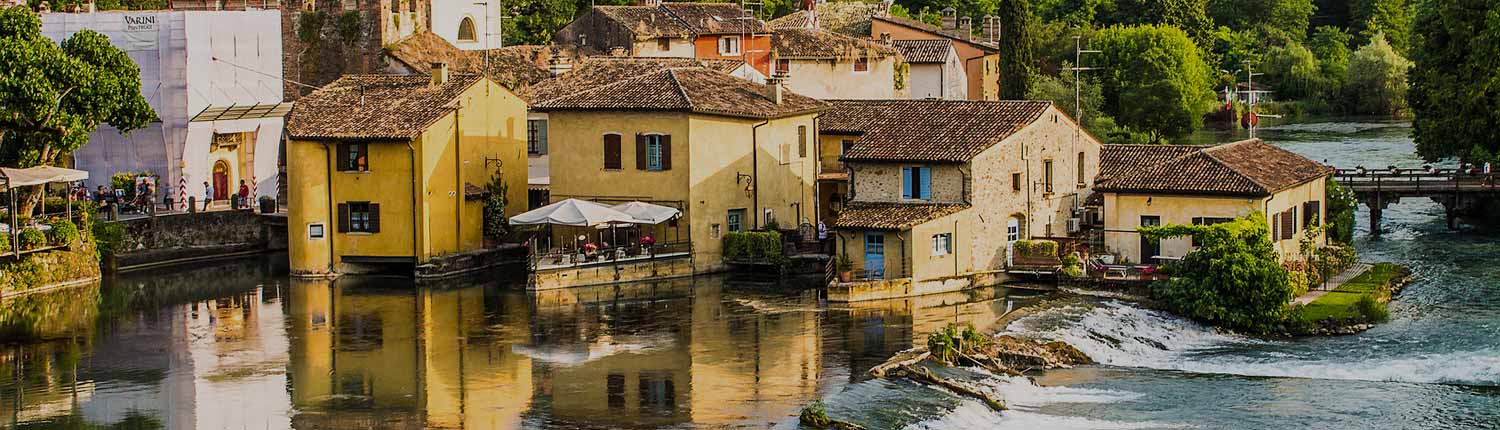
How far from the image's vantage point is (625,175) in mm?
55156

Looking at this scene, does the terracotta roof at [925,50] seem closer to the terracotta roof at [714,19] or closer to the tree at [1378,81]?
the terracotta roof at [714,19]

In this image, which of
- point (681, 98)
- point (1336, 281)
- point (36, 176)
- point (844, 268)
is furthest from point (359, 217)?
point (1336, 281)

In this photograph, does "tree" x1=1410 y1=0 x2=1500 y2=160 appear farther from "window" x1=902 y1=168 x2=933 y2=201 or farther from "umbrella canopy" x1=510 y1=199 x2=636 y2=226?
"umbrella canopy" x1=510 y1=199 x2=636 y2=226

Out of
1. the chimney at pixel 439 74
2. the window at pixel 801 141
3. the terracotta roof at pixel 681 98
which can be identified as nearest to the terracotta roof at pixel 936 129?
the window at pixel 801 141

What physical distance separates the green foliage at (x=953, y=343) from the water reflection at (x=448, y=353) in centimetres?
131

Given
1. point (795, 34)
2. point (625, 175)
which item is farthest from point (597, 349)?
point (795, 34)

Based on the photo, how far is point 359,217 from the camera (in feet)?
183

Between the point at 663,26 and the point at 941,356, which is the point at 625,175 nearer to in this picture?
the point at 941,356

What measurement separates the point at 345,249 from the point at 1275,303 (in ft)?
72.9

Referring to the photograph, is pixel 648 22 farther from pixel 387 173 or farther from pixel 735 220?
pixel 387 173

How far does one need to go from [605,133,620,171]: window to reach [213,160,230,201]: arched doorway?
15561 millimetres

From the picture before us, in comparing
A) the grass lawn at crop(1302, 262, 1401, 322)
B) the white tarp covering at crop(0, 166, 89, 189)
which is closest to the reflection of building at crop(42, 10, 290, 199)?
the white tarp covering at crop(0, 166, 89, 189)

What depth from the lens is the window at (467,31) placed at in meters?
78.2

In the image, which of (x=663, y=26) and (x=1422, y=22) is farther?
(x=663, y=26)
